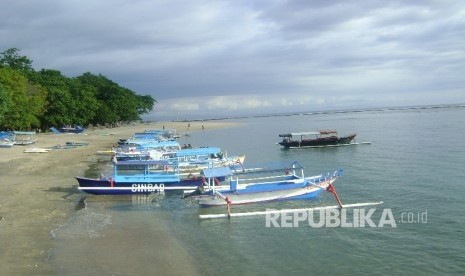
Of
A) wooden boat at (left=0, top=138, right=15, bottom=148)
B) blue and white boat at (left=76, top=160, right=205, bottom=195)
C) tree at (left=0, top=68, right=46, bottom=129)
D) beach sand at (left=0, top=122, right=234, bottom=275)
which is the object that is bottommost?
beach sand at (left=0, top=122, right=234, bottom=275)

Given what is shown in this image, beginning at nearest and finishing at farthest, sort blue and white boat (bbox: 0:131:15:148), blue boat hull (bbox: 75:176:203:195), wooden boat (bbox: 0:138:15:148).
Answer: blue boat hull (bbox: 75:176:203:195)
wooden boat (bbox: 0:138:15:148)
blue and white boat (bbox: 0:131:15:148)

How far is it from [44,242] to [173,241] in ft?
14.2

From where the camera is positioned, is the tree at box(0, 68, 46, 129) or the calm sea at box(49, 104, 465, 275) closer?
the calm sea at box(49, 104, 465, 275)

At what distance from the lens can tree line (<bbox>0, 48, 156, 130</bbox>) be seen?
6131 centimetres

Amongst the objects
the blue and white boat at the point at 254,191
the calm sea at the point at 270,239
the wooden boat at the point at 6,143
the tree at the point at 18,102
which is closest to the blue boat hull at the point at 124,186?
the calm sea at the point at 270,239

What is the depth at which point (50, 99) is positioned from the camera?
76.2 meters

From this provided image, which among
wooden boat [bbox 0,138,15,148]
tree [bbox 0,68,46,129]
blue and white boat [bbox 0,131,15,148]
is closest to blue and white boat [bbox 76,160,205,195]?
wooden boat [bbox 0,138,15,148]

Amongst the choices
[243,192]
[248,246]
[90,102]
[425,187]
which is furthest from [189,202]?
[90,102]

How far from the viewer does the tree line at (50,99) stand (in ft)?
201

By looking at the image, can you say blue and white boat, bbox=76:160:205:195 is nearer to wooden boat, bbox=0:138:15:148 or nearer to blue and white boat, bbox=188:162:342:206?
blue and white boat, bbox=188:162:342:206

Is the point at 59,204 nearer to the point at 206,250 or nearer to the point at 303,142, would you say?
the point at 206,250

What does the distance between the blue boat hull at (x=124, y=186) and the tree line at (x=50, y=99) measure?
3209 centimetres

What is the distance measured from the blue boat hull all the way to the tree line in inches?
1264

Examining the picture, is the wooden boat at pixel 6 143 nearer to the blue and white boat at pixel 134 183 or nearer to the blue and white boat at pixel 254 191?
the blue and white boat at pixel 134 183
